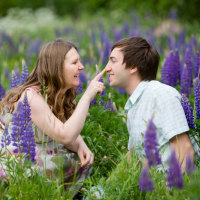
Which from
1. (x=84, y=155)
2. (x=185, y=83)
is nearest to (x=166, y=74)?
(x=185, y=83)

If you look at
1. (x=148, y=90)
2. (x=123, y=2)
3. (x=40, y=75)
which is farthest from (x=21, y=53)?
(x=123, y=2)

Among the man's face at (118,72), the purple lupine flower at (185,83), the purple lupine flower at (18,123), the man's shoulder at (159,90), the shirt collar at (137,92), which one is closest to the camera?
the purple lupine flower at (18,123)

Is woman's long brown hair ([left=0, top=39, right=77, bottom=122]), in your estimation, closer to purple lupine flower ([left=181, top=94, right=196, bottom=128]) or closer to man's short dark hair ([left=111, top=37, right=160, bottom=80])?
man's short dark hair ([left=111, top=37, right=160, bottom=80])

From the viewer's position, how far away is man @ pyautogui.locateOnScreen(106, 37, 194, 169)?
3.11m

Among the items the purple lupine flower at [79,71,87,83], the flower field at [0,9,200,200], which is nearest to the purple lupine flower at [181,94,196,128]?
the flower field at [0,9,200,200]

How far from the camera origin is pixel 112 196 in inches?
113

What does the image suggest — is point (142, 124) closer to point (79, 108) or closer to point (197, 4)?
point (79, 108)

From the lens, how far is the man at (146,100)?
311 centimetres

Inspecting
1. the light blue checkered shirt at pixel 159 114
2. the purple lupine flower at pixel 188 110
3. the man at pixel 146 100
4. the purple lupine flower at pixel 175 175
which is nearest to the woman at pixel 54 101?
the man at pixel 146 100

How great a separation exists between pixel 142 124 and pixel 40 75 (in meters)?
1.15

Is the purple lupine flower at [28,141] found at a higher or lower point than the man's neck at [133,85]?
lower

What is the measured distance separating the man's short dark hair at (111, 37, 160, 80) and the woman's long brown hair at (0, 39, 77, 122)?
1.90 ft

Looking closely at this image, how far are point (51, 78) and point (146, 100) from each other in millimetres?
968

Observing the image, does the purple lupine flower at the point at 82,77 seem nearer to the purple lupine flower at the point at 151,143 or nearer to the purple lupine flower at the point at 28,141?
the purple lupine flower at the point at 28,141
